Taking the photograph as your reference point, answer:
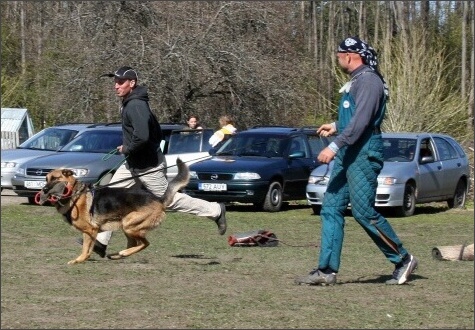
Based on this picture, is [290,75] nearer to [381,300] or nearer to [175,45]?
[175,45]

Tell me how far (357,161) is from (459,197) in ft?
42.2

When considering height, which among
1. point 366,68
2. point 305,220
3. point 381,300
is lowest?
point 305,220

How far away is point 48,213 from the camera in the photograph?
17.4 meters

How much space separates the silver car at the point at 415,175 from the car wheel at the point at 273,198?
84cm

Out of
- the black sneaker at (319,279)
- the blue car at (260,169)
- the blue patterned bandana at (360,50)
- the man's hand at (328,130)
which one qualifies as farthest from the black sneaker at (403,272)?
the blue car at (260,169)

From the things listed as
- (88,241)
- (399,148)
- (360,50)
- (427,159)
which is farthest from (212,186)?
(360,50)

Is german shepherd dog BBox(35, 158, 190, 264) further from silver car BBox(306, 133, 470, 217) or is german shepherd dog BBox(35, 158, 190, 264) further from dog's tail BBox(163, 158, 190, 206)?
silver car BBox(306, 133, 470, 217)

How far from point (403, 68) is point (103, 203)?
74.5 ft

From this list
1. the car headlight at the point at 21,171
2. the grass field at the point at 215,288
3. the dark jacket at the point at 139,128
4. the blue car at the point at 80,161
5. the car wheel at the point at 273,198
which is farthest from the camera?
the car headlight at the point at 21,171

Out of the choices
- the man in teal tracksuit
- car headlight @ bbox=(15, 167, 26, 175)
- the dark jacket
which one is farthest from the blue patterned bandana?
car headlight @ bbox=(15, 167, 26, 175)

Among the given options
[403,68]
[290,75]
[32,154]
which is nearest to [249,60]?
[290,75]

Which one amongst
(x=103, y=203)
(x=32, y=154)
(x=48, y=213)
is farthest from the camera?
(x=32, y=154)

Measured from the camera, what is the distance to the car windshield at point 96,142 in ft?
66.1

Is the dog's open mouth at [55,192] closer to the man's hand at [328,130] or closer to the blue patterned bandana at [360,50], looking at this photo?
the man's hand at [328,130]
